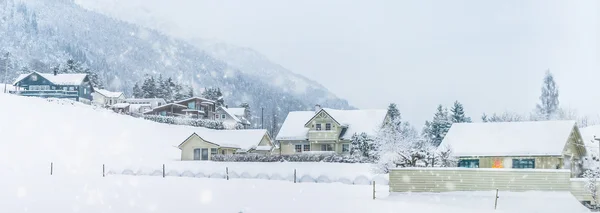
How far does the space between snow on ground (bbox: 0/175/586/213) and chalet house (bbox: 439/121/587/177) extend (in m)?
12.7

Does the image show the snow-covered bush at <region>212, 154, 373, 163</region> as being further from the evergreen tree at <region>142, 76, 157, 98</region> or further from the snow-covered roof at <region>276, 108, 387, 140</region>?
the evergreen tree at <region>142, 76, 157, 98</region>

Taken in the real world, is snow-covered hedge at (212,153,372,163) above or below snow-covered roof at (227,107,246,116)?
below

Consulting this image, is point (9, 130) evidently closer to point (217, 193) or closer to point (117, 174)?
point (117, 174)

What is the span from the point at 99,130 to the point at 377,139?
1203 inches

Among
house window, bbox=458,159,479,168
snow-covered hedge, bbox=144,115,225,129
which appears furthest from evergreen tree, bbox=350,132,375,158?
snow-covered hedge, bbox=144,115,225,129

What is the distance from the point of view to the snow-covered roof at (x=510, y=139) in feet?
146

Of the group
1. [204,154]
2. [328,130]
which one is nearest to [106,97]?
[204,154]

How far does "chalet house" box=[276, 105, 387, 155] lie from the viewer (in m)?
67.4

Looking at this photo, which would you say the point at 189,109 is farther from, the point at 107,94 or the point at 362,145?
the point at 362,145

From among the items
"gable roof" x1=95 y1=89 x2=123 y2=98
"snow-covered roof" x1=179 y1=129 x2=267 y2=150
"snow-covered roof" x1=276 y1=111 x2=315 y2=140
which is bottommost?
"snow-covered roof" x1=179 y1=129 x2=267 y2=150

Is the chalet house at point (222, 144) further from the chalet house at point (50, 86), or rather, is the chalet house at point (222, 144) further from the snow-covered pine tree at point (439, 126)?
the chalet house at point (50, 86)

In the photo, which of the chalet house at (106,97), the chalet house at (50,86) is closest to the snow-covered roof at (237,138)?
the chalet house at (50,86)

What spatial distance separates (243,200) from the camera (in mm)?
27719

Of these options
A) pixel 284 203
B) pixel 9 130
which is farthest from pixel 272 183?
pixel 9 130
